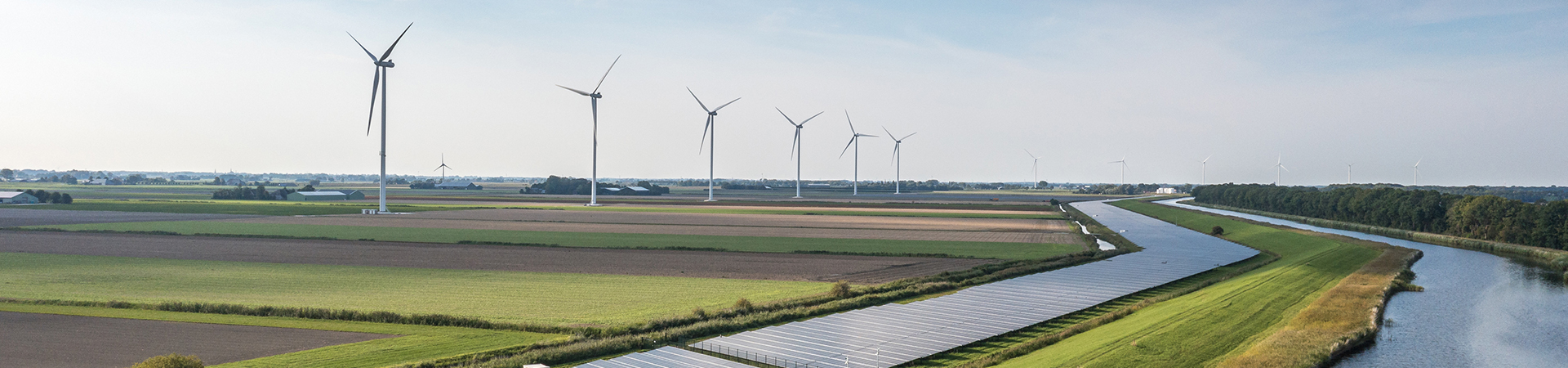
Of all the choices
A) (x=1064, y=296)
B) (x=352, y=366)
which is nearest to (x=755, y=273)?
(x=1064, y=296)

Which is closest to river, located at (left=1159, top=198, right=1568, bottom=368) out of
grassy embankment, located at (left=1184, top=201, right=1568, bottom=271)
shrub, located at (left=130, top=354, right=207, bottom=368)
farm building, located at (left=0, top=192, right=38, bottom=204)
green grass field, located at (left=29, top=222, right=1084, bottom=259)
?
grassy embankment, located at (left=1184, top=201, right=1568, bottom=271)

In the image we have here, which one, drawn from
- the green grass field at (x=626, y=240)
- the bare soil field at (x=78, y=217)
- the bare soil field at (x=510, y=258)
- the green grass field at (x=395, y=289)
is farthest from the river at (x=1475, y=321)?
the bare soil field at (x=78, y=217)

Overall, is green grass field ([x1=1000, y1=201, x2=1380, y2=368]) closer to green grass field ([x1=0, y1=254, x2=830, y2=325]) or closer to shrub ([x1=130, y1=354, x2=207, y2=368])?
green grass field ([x1=0, y1=254, x2=830, y2=325])

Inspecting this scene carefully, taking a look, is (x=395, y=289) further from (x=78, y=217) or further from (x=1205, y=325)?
(x=78, y=217)

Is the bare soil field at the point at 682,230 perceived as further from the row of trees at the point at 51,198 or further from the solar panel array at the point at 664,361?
the row of trees at the point at 51,198

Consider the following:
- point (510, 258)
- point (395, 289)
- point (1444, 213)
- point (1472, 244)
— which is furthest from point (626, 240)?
point (1444, 213)

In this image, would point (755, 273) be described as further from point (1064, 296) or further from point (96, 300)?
point (96, 300)
